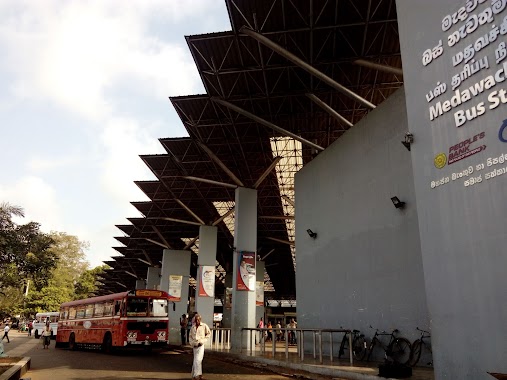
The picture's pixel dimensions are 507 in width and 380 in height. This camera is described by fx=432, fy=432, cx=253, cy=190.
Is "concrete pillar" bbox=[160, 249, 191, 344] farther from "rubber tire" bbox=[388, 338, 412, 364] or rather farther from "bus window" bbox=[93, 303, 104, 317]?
"rubber tire" bbox=[388, 338, 412, 364]

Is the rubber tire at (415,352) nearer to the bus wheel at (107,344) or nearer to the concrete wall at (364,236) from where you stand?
the concrete wall at (364,236)

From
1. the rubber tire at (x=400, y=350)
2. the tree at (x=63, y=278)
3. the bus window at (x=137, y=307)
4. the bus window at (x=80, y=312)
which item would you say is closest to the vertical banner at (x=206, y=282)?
the bus window at (x=80, y=312)

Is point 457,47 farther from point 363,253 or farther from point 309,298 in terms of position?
point 309,298

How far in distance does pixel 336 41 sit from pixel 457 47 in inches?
345

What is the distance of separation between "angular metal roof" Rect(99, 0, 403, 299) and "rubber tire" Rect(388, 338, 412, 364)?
29.4 feet

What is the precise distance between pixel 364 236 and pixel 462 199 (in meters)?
7.37

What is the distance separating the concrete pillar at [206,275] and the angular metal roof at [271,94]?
160 cm

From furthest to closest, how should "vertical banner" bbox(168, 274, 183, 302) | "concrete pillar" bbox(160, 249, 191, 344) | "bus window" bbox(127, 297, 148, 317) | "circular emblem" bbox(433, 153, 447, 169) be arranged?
"vertical banner" bbox(168, 274, 183, 302) → "concrete pillar" bbox(160, 249, 191, 344) → "bus window" bbox(127, 297, 148, 317) → "circular emblem" bbox(433, 153, 447, 169)

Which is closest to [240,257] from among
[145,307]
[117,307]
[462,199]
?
[145,307]

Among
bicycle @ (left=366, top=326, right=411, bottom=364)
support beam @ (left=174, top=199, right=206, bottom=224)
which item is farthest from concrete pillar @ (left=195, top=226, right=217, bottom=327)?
bicycle @ (left=366, top=326, right=411, bottom=364)

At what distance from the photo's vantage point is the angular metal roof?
1509 cm

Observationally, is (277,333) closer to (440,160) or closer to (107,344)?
(107,344)

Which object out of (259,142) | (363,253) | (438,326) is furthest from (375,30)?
(438,326)

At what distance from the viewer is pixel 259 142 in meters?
24.0
